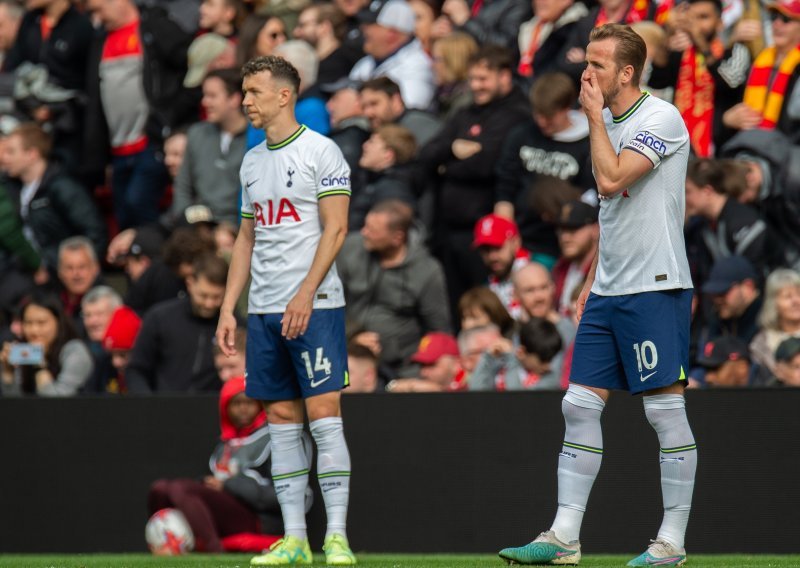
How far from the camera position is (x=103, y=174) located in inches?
519

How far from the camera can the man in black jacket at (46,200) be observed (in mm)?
12453

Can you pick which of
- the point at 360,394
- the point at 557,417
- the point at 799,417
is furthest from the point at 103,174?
the point at 799,417

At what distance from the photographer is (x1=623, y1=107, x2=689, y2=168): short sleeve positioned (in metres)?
5.87

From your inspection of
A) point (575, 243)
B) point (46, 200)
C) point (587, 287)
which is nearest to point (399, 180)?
point (575, 243)

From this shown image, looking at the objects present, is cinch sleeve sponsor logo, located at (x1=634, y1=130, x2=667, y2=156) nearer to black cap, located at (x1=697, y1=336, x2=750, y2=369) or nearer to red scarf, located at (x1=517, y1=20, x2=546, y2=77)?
black cap, located at (x1=697, y1=336, x2=750, y2=369)

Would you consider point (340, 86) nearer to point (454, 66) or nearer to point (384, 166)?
point (454, 66)

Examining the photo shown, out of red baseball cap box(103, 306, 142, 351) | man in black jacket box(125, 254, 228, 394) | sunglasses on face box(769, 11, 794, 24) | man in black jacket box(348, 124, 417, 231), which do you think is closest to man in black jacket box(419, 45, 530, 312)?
man in black jacket box(348, 124, 417, 231)

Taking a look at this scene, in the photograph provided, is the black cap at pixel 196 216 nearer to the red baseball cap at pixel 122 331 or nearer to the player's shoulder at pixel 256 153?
the red baseball cap at pixel 122 331

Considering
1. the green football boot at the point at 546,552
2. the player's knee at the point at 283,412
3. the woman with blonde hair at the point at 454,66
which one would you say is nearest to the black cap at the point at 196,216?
the woman with blonde hair at the point at 454,66

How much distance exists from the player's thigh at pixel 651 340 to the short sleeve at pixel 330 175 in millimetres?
1501

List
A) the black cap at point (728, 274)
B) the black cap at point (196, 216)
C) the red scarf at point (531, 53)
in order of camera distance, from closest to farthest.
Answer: the black cap at point (728, 274) → the black cap at point (196, 216) → the red scarf at point (531, 53)

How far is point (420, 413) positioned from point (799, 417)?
2063mm

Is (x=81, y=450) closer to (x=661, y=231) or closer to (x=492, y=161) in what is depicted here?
(x=492, y=161)

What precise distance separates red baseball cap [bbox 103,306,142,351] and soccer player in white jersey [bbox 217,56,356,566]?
3.35 metres
